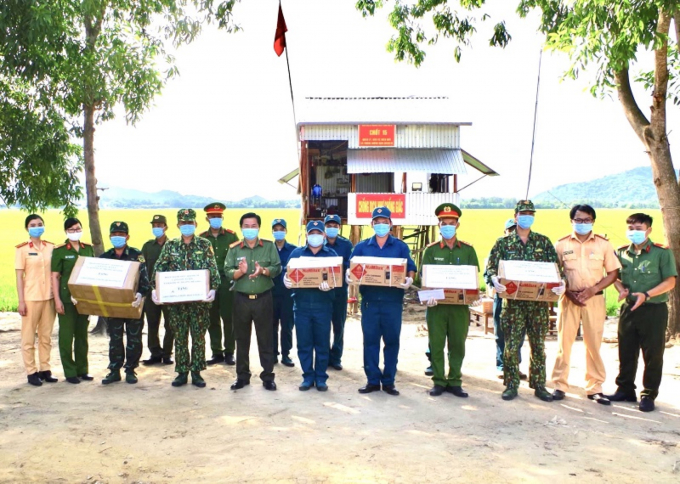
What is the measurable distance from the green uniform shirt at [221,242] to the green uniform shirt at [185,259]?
3.76ft

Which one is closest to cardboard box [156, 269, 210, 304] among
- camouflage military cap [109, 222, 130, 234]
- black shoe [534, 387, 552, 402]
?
camouflage military cap [109, 222, 130, 234]

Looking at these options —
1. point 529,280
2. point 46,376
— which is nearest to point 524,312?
point 529,280

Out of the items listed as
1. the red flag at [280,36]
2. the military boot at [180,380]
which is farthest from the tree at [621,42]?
the military boot at [180,380]

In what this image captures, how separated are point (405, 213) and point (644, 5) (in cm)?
1043

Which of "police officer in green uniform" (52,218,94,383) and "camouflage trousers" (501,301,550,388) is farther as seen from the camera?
"police officer in green uniform" (52,218,94,383)

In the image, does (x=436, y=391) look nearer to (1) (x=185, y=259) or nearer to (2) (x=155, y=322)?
(1) (x=185, y=259)

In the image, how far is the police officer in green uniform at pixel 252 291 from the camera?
651 cm

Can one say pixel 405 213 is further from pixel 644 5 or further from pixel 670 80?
pixel 644 5

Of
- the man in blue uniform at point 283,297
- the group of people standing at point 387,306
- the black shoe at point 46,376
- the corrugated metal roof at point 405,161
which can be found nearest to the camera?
the group of people standing at point 387,306

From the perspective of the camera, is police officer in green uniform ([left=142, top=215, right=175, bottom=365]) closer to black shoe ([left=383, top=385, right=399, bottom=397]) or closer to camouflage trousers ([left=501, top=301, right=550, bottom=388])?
black shoe ([left=383, top=385, right=399, bottom=397])

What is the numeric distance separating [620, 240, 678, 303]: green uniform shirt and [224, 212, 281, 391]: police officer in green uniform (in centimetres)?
360

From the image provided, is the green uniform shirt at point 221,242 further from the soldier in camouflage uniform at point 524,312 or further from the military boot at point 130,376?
the soldier in camouflage uniform at point 524,312

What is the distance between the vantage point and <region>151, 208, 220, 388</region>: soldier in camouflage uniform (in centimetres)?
647

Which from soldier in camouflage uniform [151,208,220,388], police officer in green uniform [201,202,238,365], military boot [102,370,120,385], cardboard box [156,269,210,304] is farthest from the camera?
police officer in green uniform [201,202,238,365]
